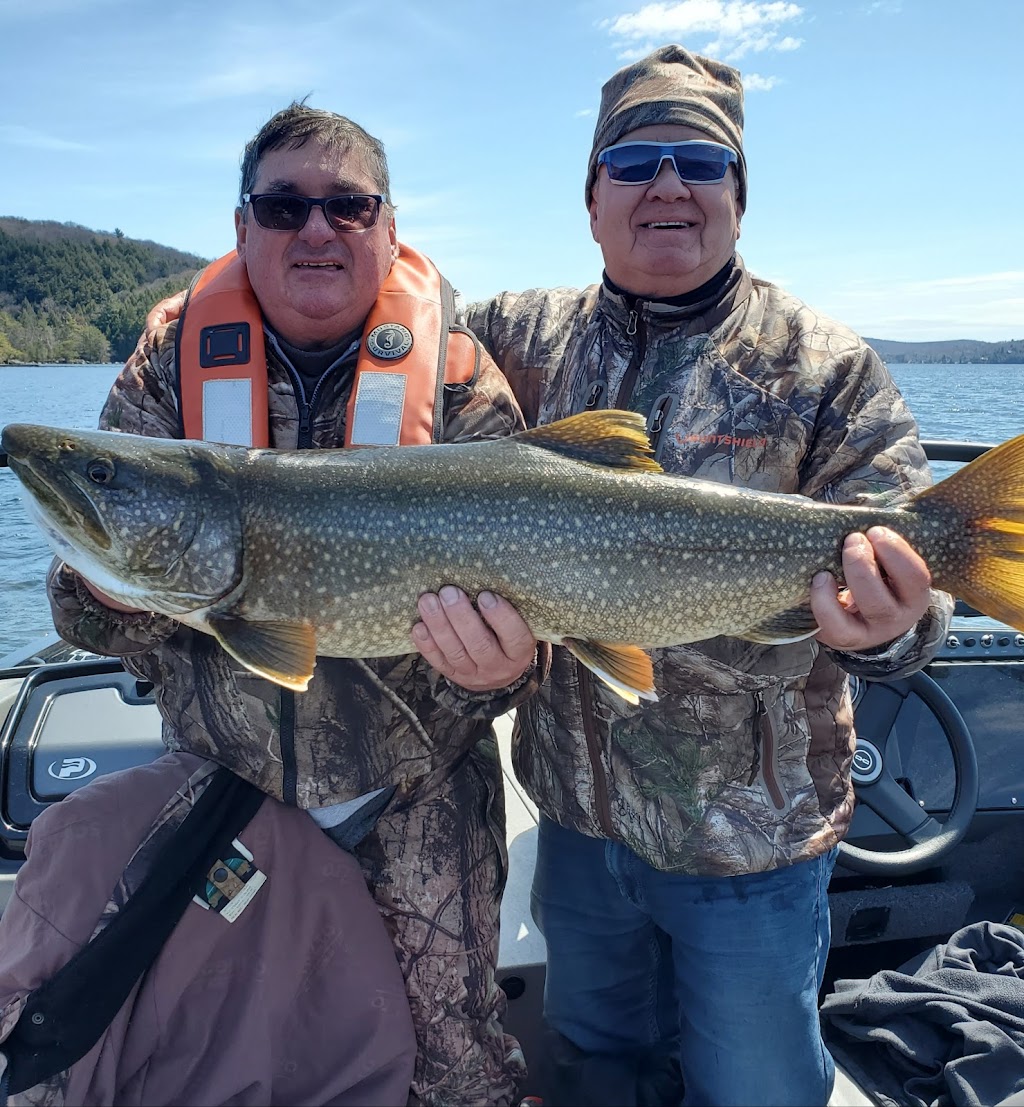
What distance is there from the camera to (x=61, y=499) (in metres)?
2.94

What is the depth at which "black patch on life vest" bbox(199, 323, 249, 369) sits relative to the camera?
131 inches

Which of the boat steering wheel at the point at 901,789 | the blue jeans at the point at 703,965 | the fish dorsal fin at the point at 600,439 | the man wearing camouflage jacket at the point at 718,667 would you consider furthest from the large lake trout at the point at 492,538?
the boat steering wheel at the point at 901,789

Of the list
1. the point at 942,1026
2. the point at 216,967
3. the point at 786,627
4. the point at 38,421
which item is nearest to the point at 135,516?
the point at 216,967

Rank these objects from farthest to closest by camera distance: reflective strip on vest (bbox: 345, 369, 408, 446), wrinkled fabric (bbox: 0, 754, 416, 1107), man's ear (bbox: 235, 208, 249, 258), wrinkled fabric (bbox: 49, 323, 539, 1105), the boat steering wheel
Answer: the boat steering wheel → man's ear (bbox: 235, 208, 249, 258) → reflective strip on vest (bbox: 345, 369, 408, 446) → wrinkled fabric (bbox: 49, 323, 539, 1105) → wrinkled fabric (bbox: 0, 754, 416, 1107)

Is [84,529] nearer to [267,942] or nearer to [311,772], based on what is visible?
[311,772]

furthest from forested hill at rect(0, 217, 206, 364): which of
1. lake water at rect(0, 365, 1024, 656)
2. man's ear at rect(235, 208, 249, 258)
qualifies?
man's ear at rect(235, 208, 249, 258)

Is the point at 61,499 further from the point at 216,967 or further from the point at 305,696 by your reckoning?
the point at 216,967

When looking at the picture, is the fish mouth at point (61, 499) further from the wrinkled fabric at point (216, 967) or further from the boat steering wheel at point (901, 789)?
the boat steering wheel at point (901, 789)

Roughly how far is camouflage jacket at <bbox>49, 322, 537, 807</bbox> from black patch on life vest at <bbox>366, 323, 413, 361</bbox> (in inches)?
5.8

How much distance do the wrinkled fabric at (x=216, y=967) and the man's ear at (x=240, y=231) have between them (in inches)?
82.2

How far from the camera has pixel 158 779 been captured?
3.09m

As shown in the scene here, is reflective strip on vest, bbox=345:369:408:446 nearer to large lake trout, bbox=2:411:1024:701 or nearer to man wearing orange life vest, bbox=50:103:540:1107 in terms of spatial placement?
man wearing orange life vest, bbox=50:103:540:1107

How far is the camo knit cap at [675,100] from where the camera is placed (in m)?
3.35

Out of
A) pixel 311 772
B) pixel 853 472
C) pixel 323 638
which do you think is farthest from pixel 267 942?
pixel 853 472
